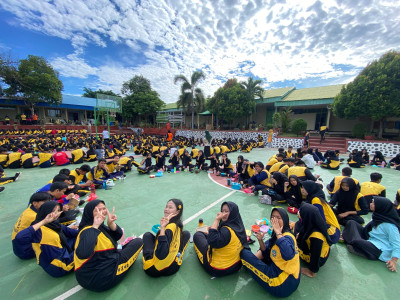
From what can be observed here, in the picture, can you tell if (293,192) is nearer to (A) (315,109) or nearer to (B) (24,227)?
(B) (24,227)

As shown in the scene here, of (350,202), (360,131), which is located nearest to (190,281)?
(350,202)

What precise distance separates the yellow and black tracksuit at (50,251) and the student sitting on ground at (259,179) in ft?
15.5

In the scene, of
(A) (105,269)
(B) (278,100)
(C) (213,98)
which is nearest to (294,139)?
(B) (278,100)

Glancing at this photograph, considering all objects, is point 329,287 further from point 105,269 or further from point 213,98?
point 213,98

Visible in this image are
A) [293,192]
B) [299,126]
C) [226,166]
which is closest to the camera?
[293,192]

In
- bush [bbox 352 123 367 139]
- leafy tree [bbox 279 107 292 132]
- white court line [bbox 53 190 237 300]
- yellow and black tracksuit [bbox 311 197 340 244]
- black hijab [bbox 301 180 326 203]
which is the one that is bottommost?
white court line [bbox 53 190 237 300]

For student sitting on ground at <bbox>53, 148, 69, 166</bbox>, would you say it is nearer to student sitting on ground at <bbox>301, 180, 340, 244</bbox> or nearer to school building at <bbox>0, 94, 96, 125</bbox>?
student sitting on ground at <bbox>301, 180, 340, 244</bbox>

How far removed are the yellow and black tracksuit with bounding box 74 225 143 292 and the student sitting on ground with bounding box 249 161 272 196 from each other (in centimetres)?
426

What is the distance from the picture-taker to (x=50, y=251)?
2.35m

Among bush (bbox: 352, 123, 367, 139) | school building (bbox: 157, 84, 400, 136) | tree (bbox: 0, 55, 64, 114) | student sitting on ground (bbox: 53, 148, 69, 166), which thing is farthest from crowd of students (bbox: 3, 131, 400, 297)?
tree (bbox: 0, 55, 64, 114)

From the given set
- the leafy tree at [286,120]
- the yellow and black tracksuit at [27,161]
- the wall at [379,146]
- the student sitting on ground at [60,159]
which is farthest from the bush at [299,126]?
the yellow and black tracksuit at [27,161]

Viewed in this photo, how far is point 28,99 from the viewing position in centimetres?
2078

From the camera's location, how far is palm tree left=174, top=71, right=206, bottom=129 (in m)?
21.8

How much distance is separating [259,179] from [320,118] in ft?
63.4
